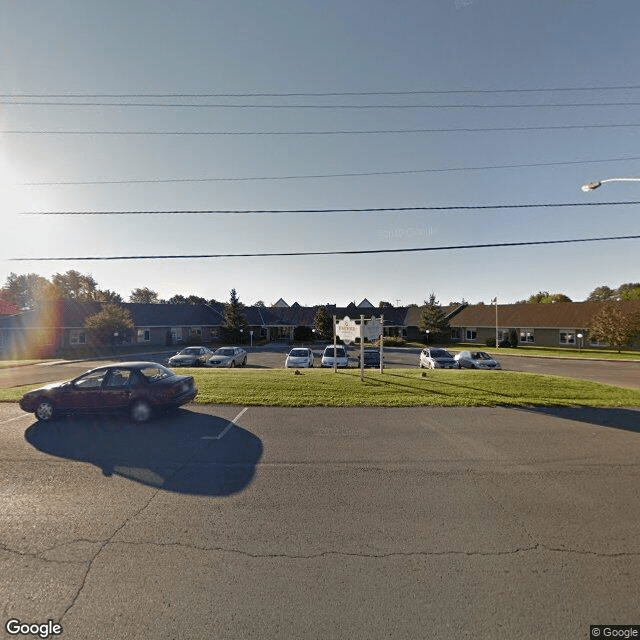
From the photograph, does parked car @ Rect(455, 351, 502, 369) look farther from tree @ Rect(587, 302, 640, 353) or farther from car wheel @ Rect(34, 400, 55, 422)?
car wheel @ Rect(34, 400, 55, 422)

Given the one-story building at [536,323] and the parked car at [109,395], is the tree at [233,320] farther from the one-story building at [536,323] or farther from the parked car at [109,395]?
the parked car at [109,395]

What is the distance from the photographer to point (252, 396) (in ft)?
34.9

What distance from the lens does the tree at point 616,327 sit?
3145 centimetres

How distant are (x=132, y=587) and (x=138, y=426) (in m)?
5.49

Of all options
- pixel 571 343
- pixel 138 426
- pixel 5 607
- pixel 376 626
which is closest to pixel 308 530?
pixel 376 626

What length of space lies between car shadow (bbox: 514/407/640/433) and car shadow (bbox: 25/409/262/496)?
768 cm

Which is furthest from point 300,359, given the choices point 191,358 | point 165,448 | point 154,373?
point 165,448

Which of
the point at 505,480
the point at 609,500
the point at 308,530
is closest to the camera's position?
the point at 308,530

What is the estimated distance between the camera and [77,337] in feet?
131

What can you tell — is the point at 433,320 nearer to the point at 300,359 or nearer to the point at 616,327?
the point at 616,327

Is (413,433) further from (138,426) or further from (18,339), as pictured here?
(18,339)

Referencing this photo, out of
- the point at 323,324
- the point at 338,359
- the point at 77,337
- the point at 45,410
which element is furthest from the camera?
the point at 323,324

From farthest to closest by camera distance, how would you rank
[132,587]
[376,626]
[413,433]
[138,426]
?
1. [138,426]
2. [413,433]
3. [132,587]
4. [376,626]

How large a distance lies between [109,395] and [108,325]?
32122 millimetres
